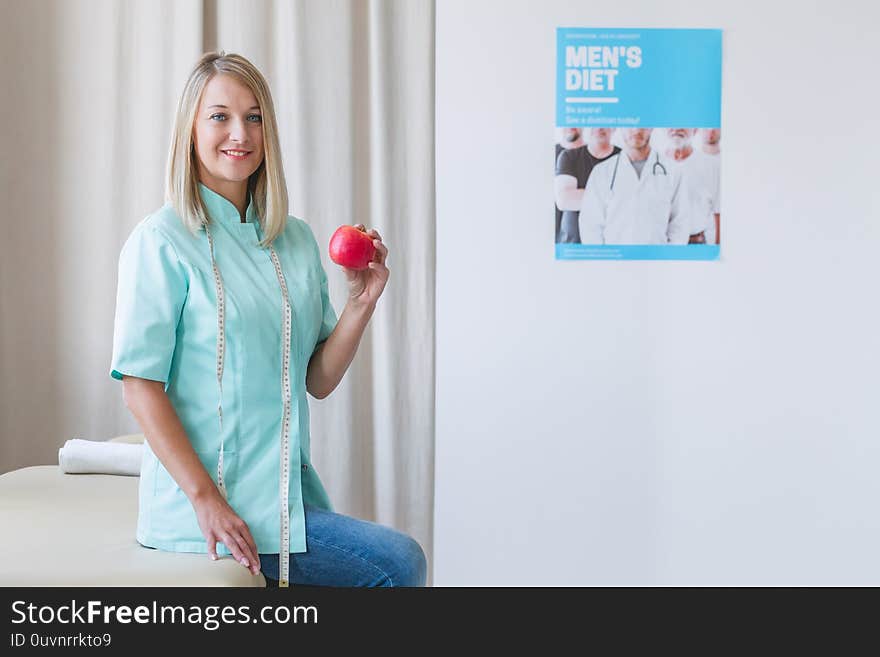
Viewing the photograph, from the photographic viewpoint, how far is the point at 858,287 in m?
3.14

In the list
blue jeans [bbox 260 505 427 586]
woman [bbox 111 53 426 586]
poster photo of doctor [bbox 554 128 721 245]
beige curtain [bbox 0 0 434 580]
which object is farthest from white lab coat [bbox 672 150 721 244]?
blue jeans [bbox 260 505 427 586]

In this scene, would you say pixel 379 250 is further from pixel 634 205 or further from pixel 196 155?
pixel 634 205

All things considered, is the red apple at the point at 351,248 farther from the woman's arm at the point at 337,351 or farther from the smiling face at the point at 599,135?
the smiling face at the point at 599,135

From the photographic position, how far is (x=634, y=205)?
3096 mm

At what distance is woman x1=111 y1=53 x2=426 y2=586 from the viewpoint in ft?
5.03

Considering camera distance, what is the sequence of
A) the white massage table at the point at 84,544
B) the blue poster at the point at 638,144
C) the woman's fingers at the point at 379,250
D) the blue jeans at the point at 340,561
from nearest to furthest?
the white massage table at the point at 84,544 < the blue jeans at the point at 340,561 < the woman's fingers at the point at 379,250 < the blue poster at the point at 638,144

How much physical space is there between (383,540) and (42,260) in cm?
173

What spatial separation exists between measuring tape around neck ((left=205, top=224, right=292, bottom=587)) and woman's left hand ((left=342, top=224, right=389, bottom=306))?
0.14m

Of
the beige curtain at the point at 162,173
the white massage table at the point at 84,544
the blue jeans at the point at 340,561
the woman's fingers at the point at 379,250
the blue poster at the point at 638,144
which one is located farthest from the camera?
the blue poster at the point at 638,144

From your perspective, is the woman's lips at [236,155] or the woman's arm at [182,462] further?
the woman's lips at [236,155]

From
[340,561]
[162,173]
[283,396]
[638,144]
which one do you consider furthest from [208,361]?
[638,144]

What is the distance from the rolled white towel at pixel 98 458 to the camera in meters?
2.27

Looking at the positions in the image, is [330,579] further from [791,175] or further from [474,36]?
[791,175]

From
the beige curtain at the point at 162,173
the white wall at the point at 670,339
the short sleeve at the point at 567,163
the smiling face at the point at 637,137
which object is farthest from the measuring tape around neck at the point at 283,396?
the smiling face at the point at 637,137
